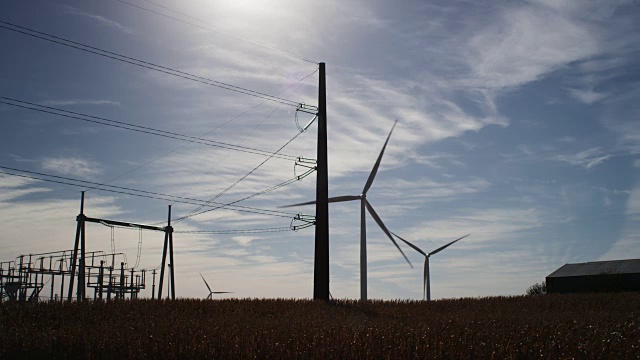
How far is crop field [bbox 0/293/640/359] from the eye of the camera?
1495 cm

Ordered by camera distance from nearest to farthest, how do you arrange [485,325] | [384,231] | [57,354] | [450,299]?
1. [57,354]
2. [485,325]
3. [450,299]
4. [384,231]

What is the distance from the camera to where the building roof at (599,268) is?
240ft

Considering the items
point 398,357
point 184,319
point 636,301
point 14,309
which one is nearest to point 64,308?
point 14,309

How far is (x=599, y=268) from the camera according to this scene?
252ft

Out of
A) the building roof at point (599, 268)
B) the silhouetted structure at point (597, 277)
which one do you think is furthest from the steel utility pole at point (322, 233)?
the building roof at point (599, 268)

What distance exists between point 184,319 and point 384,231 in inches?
1036

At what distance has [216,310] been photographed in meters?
25.5

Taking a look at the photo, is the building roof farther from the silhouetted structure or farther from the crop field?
the crop field

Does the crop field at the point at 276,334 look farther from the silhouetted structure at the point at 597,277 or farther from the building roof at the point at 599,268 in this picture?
the building roof at the point at 599,268

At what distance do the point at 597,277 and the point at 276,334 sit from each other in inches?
2570

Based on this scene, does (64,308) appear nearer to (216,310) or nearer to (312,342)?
(216,310)

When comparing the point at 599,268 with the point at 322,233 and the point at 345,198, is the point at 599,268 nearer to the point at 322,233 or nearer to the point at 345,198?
the point at 345,198

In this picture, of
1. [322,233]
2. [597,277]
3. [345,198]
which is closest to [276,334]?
[322,233]

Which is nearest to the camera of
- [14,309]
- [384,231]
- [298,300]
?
[14,309]
